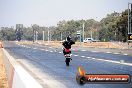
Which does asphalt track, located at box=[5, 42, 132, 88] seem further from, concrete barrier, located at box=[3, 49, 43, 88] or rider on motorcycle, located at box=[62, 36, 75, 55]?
concrete barrier, located at box=[3, 49, 43, 88]

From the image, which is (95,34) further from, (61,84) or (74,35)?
(61,84)

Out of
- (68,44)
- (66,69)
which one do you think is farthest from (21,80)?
(68,44)

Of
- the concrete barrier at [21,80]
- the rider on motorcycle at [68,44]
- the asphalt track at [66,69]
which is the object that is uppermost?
the rider on motorcycle at [68,44]

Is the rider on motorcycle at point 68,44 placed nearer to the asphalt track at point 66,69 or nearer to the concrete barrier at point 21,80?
the asphalt track at point 66,69

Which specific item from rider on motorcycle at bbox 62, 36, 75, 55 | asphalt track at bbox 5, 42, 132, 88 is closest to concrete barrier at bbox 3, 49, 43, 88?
asphalt track at bbox 5, 42, 132, 88

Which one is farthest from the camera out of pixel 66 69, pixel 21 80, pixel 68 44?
pixel 68 44

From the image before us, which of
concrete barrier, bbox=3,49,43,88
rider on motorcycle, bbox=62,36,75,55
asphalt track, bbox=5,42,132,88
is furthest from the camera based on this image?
rider on motorcycle, bbox=62,36,75,55

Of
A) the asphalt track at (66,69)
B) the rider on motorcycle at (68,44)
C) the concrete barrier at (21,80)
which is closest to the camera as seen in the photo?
the concrete barrier at (21,80)

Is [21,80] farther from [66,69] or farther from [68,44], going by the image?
[68,44]

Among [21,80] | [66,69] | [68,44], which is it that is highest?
[68,44]

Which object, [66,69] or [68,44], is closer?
[66,69]

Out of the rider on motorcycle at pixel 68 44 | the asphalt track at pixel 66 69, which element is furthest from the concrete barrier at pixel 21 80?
the rider on motorcycle at pixel 68 44

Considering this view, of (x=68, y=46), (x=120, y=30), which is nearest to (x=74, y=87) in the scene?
(x=68, y=46)

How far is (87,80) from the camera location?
585 cm
